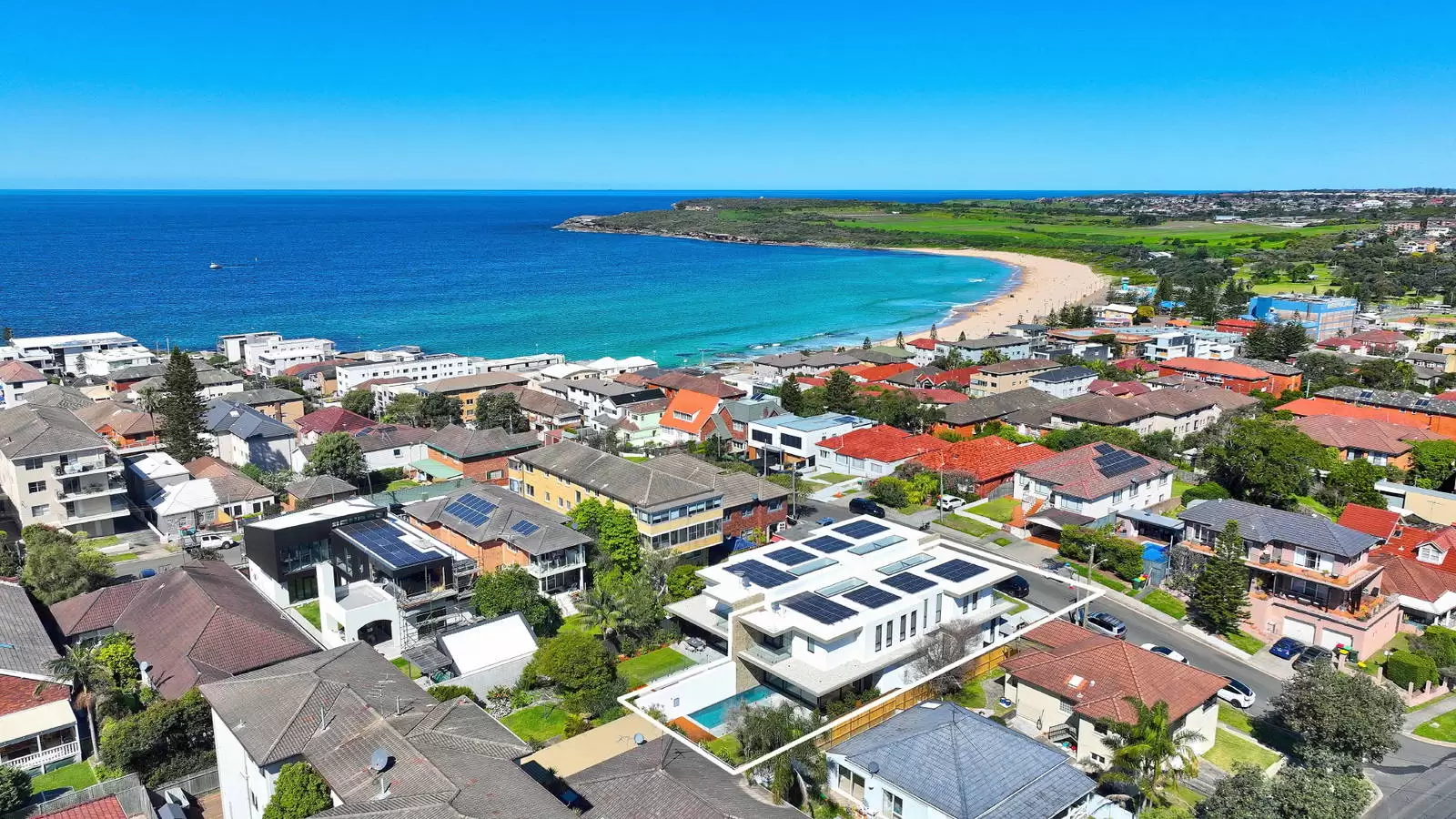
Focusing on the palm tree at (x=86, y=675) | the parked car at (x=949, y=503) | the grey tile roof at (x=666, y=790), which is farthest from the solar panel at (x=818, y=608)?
the palm tree at (x=86, y=675)

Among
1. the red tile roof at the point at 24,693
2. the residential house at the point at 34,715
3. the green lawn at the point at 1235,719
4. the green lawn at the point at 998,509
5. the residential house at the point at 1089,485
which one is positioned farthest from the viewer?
the green lawn at the point at 998,509

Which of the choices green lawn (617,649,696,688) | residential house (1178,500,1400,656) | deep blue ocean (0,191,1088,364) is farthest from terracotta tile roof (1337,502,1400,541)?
deep blue ocean (0,191,1088,364)

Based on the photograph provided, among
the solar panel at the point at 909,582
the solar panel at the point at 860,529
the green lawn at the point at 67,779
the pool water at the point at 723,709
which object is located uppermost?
the solar panel at the point at 860,529

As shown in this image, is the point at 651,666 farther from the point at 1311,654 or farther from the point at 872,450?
the point at 872,450

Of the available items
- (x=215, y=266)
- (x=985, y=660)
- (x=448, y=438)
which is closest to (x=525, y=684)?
(x=985, y=660)

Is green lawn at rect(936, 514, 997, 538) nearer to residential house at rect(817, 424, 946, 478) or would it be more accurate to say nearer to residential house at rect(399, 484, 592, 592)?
residential house at rect(817, 424, 946, 478)

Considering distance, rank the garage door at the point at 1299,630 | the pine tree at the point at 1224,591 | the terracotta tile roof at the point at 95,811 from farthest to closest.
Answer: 1. the pine tree at the point at 1224,591
2. the garage door at the point at 1299,630
3. the terracotta tile roof at the point at 95,811

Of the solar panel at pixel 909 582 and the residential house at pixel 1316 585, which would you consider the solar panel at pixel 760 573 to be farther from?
the residential house at pixel 1316 585
